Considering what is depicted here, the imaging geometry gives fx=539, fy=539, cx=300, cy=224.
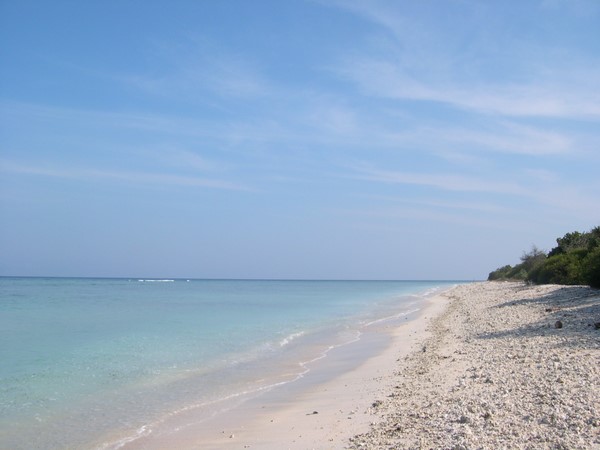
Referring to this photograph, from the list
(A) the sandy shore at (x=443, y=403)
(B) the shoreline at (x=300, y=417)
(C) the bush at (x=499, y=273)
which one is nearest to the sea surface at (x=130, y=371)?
(B) the shoreline at (x=300, y=417)

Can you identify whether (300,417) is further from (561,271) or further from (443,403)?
(561,271)

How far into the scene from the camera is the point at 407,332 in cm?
2117

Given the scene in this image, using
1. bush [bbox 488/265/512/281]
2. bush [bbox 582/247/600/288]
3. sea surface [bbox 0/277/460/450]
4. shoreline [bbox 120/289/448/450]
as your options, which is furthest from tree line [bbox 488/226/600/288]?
bush [bbox 488/265/512/281]

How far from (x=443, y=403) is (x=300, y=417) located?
2.25 meters

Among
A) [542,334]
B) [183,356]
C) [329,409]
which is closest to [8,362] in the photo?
[183,356]

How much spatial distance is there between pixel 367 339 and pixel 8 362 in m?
11.5

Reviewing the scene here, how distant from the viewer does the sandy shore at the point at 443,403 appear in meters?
6.15

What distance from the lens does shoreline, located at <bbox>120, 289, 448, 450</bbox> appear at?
7.35 m

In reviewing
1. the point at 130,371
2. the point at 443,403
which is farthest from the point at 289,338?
the point at 443,403

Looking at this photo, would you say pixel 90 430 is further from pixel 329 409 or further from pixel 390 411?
pixel 390 411

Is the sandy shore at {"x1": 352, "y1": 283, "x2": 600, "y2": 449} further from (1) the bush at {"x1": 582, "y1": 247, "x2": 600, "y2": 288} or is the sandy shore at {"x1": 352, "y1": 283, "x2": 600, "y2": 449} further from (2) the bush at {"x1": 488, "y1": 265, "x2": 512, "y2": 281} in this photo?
(2) the bush at {"x1": 488, "y1": 265, "x2": 512, "y2": 281}

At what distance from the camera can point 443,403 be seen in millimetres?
7719

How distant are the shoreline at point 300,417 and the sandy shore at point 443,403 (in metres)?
0.02

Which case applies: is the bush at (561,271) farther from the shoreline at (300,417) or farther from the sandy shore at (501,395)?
the shoreline at (300,417)
